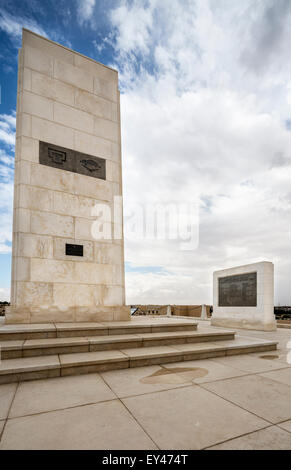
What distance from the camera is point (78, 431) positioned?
2531mm

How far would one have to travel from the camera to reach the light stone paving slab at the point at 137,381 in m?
3.60

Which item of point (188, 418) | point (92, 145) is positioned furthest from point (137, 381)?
point (92, 145)

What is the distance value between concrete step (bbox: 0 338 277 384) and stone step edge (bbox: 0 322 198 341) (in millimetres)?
855

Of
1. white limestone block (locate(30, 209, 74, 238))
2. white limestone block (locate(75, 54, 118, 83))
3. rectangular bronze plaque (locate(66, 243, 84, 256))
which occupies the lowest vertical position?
rectangular bronze plaque (locate(66, 243, 84, 256))

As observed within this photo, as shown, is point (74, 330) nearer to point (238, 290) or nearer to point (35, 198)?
point (35, 198)

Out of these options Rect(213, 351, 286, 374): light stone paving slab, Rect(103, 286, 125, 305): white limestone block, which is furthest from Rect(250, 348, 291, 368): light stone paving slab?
Rect(103, 286, 125, 305): white limestone block

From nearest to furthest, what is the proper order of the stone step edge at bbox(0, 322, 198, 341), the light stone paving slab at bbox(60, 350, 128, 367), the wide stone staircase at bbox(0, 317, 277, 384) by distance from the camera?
1. the wide stone staircase at bbox(0, 317, 277, 384)
2. the light stone paving slab at bbox(60, 350, 128, 367)
3. the stone step edge at bbox(0, 322, 198, 341)

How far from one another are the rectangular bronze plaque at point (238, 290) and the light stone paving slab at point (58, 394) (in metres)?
10.5

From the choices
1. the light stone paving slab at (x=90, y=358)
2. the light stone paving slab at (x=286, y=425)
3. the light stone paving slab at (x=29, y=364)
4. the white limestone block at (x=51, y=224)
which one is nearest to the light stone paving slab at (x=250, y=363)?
the light stone paving slab at (x=286, y=425)

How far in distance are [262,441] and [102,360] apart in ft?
9.14

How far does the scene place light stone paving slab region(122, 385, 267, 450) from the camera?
241 centimetres

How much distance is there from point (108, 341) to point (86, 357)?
0.70 metres

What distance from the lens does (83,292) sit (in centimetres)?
779

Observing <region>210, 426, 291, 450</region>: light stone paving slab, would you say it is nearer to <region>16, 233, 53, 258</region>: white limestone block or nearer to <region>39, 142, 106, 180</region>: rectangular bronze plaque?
<region>16, 233, 53, 258</region>: white limestone block
